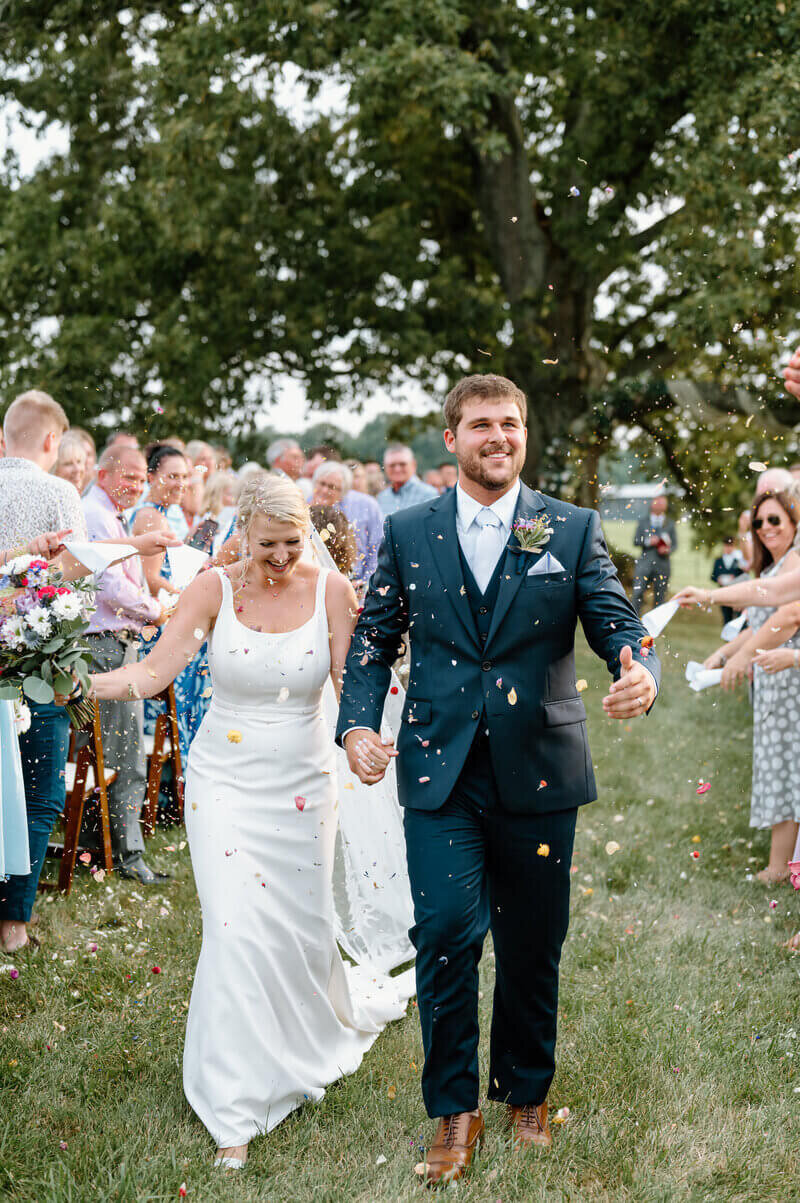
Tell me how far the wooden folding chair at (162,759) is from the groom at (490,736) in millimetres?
3596

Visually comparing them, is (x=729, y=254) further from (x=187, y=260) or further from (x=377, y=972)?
(x=377, y=972)

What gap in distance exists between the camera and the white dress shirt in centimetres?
345

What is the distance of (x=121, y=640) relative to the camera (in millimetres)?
6012

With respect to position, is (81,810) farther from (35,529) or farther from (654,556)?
(654,556)

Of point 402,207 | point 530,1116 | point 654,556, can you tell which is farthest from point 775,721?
point 402,207

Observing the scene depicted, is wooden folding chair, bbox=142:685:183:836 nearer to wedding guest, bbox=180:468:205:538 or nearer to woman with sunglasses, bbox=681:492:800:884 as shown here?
wedding guest, bbox=180:468:205:538

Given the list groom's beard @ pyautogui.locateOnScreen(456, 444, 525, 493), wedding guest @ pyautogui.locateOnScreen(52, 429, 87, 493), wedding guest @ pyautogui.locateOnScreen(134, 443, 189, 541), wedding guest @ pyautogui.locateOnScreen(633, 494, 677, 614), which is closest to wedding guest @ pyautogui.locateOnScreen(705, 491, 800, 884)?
groom's beard @ pyautogui.locateOnScreen(456, 444, 525, 493)

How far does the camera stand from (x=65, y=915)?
17.6 ft

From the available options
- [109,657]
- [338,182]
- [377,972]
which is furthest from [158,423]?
[377,972]

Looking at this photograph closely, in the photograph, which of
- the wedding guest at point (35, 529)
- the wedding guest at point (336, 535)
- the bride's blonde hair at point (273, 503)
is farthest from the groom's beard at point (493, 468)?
the wedding guest at point (336, 535)

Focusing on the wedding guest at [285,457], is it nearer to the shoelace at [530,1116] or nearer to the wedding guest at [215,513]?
the wedding guest at [215,513]

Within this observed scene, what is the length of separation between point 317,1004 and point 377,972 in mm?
964

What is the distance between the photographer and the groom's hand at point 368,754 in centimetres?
330

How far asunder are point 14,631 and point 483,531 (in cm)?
158
